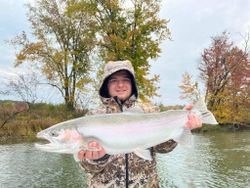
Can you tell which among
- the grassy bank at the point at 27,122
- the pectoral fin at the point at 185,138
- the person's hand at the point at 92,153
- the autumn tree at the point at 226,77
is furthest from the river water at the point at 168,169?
the autumn tree at the point at 226,77

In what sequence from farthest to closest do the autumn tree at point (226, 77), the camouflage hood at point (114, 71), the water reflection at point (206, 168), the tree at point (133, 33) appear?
the autumn tree at point (226, 77)
the tree at point (133, 33)
the water reflection at point (206, 168)
the camouflage hood at point (114, 71)

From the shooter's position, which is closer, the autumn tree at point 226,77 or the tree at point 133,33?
the tree at point 133,33

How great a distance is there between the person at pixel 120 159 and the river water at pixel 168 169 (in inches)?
283

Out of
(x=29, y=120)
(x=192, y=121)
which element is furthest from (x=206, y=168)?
(x=29, y=120)

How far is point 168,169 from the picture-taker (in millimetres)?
13539

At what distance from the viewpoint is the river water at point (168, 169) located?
38.1 ft

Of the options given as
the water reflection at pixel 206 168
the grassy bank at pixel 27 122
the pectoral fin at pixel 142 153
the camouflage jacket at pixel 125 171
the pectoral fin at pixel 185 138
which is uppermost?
the grassy bank at pixel 27 122

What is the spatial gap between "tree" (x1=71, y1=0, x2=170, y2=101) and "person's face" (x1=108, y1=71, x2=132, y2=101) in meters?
25.5

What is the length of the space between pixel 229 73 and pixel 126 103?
38079 mm

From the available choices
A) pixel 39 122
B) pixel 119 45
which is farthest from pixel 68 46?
pixel 39 122

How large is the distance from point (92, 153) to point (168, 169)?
1005cm

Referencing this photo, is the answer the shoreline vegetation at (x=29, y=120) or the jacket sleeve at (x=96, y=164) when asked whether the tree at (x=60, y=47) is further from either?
the jacket sleeve at (x=96, y=164)

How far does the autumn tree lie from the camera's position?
38.9 metres

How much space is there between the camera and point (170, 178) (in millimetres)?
12039
